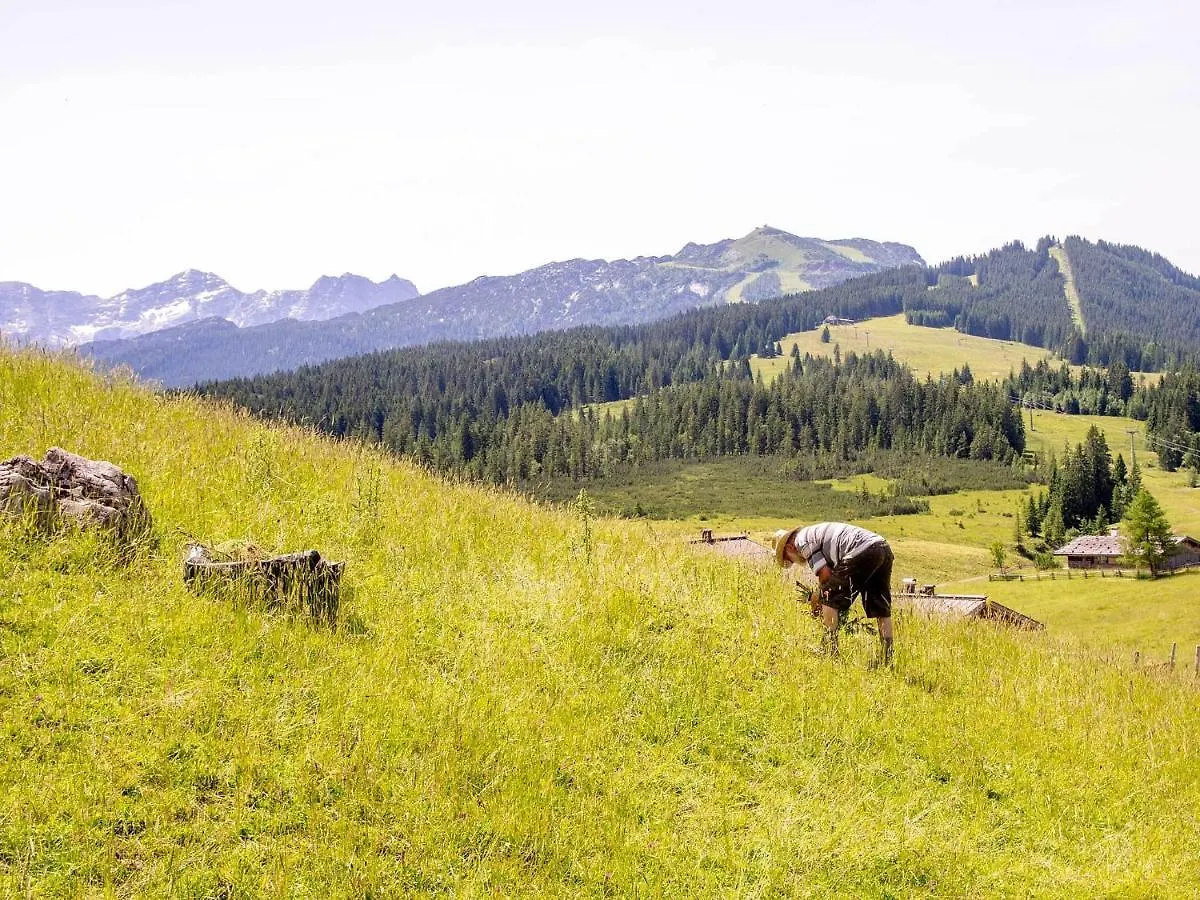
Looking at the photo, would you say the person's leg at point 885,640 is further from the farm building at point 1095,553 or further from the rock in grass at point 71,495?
the farm building at point 1095,553

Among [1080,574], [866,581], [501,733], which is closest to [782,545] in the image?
[866,581]

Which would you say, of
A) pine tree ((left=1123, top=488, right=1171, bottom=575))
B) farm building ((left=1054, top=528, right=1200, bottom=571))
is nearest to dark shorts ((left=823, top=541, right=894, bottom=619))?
pine tree ((left=1123, top=488, right=1171, bottom=575))

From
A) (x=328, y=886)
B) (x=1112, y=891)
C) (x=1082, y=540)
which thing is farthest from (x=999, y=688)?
(x=1082, y=540)

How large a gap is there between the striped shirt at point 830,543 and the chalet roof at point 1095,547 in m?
119

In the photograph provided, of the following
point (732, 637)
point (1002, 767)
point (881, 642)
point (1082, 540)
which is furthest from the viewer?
point (1082, 540)

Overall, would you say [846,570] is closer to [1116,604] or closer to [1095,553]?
[1116,604]

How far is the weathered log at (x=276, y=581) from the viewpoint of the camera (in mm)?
6953

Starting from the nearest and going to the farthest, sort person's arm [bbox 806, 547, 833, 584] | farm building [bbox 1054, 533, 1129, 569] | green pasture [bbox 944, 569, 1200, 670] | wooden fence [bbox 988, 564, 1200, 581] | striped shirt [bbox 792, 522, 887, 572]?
striped shirt [bbox 792, 522, 887, 572]
person's arm [bbox 806, 547, 833, 584]
green pasture [bbox 944, 569, 1200, 670]
wooden fence [bbox 988, 564, 1200, 581]
farm building [bbox 1054, 533, 1129, 569]

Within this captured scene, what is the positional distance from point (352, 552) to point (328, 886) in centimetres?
455

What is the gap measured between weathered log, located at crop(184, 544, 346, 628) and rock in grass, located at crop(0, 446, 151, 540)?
2.40ft

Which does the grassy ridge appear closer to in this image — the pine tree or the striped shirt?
the striped shirt

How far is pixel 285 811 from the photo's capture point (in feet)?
16.8

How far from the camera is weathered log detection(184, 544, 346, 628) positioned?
695cm

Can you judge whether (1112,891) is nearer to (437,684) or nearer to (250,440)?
(437,684)
